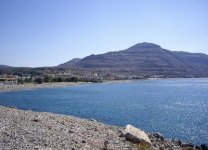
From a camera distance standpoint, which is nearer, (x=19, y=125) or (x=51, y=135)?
(x=51, y=135)

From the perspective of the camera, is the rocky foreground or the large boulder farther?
the large boulder

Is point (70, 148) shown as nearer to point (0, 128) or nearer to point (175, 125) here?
point (0, 128)

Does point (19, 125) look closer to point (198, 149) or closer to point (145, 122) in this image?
point (198, 149)

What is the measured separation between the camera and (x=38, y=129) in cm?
2608

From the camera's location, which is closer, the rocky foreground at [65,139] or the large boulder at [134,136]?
the rocky foreground at [65,139]

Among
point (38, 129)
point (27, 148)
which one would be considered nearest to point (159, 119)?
point (38, 129)

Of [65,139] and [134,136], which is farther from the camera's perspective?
[134,136]

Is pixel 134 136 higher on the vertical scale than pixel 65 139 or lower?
lower

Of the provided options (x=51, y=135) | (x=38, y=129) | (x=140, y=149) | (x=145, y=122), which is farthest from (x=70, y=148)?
(x=145, y=122)

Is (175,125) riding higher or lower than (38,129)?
lower

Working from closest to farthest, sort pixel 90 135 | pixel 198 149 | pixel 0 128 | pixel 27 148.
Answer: pixel 27 148, pixel 0 128, pixel 90 135, pixel 198 149

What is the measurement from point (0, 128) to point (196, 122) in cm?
4578

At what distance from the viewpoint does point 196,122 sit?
208 ft

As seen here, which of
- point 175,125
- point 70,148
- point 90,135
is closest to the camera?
point 70,148
